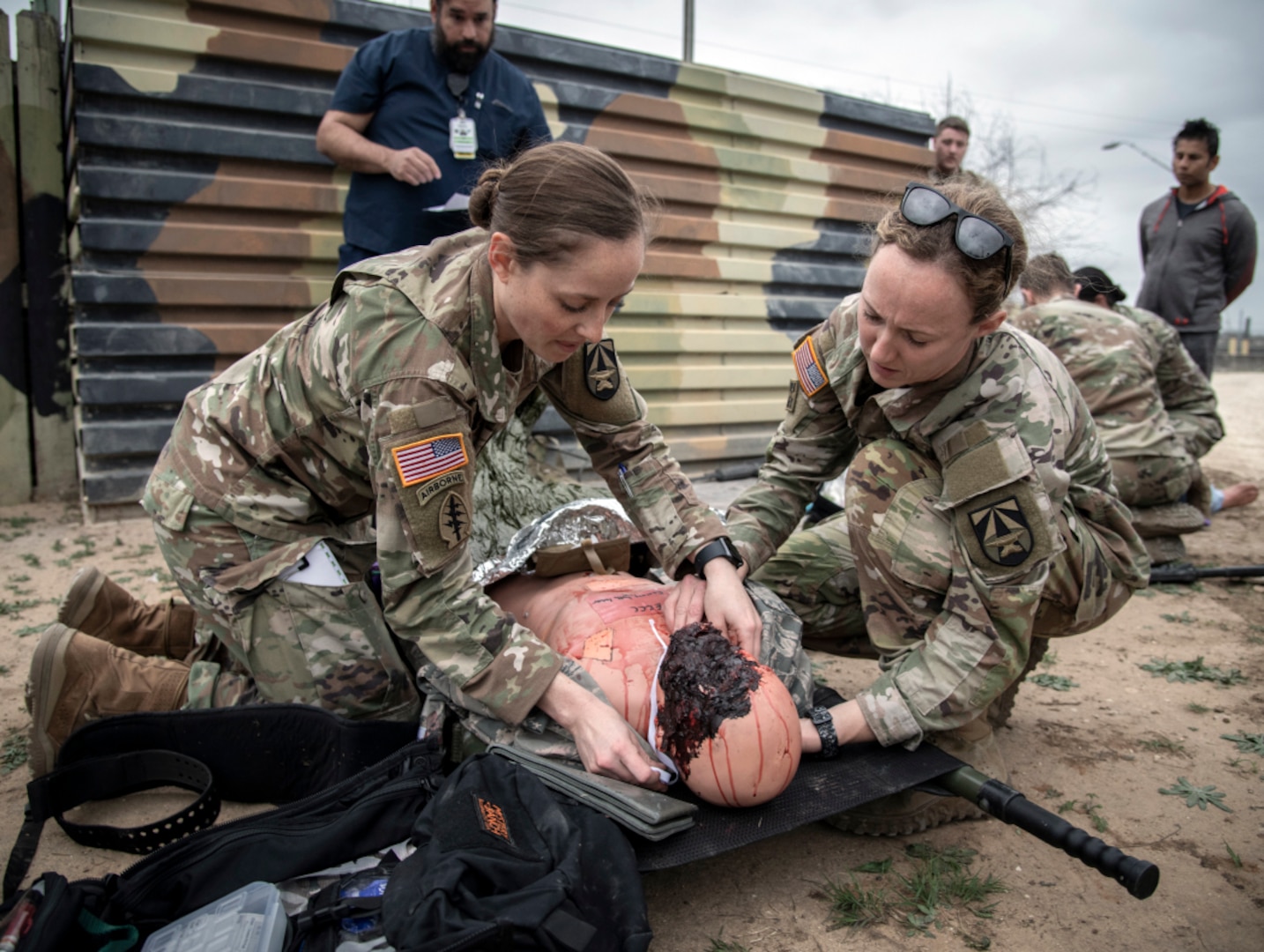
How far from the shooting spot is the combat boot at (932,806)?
2.22 meters

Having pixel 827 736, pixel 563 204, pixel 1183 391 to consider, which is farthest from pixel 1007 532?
pixel 1183 391

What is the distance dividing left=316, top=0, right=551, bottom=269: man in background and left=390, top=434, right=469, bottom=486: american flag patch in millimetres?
2010

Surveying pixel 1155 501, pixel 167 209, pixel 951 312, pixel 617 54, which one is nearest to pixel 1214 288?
pixel 1155 501

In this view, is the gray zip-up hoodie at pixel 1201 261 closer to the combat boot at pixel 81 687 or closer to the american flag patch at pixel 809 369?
the american flag patch at pixel 809 369

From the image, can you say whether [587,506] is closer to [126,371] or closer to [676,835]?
[676,835]

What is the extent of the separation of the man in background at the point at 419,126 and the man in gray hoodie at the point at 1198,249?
472cm

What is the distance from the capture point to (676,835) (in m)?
1.87

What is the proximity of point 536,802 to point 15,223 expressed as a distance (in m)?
4.92

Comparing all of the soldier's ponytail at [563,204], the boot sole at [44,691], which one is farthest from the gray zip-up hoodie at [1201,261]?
the boot sole at [44,691]

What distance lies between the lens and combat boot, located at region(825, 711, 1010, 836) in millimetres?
2225

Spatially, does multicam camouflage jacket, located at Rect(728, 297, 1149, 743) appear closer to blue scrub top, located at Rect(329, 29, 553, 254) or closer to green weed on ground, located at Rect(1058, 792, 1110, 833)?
green weed on ground, located at Rect(1058, 792, 1110, 833)

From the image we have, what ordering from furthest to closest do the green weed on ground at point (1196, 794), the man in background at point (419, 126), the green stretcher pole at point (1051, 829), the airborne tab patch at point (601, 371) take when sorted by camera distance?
the man in background at point (419, 126) < the airborne tab patch at point (601, 371) < the green weed on ground at point (1196, 794) < the green stretcher pole at point (1051, 829)

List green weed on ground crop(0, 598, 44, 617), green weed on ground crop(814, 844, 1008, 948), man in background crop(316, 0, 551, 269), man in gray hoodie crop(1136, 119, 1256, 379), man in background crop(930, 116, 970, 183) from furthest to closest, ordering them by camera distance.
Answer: man in background crop(930, 116, 970, 183)
man in gray hoodie crop(1136, 119, 1256, 379)
man in background crop(316, 0, 551, 269)
green weed on ground crop(0, 598, 44, 617)
green weed on ground crop(814, 844, 1008, 948)

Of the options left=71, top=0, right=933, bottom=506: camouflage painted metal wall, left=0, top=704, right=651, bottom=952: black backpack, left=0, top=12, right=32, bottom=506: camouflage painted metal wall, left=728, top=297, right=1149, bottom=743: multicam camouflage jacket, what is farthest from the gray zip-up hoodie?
left=0, top=12, right=32, bottom=506: camouflage painted metal wall
